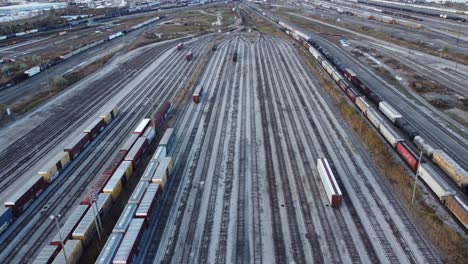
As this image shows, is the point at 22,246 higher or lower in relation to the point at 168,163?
lower

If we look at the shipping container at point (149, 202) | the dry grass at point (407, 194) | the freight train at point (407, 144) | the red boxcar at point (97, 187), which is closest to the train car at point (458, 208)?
the freight train at point (407, 144)

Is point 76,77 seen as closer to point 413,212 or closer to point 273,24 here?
point 413,212

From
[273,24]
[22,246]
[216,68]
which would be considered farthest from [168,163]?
[273,24]

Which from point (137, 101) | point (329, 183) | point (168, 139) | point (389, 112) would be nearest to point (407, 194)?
point (329, 183)

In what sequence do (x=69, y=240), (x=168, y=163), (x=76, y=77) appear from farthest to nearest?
(x=76, y=77) < (x=168, y=163) < (x=69, y=240)

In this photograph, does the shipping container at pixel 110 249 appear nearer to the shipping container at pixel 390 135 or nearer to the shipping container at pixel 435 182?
the shipping container at pixel 435 182

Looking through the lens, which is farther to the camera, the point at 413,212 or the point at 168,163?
the point at 168,163

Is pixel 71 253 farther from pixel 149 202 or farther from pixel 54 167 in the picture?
pixel 54 167

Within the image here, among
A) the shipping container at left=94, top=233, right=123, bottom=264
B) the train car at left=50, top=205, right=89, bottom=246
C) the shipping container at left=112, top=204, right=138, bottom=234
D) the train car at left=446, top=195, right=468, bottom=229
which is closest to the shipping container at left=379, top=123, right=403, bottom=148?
the train car at left=446, top=195, right=468, bottom=229
